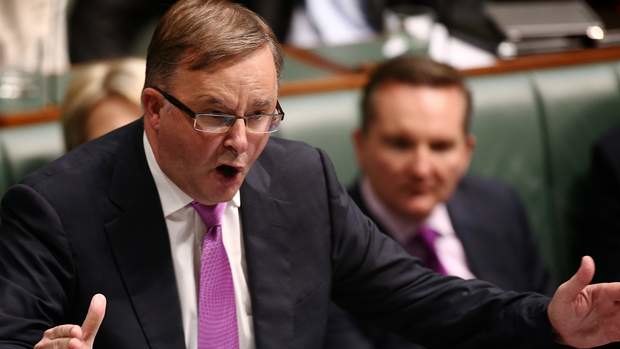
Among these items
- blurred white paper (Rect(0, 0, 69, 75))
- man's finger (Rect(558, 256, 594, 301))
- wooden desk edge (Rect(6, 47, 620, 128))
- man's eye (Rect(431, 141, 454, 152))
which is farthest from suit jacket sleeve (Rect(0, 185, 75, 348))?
blurred white paper (Rect(0, 0, 69, 75))

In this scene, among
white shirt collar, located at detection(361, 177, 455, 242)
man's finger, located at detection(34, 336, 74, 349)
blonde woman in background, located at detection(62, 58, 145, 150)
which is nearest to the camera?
man's finger, located at detection(34, 336, 74, 349)

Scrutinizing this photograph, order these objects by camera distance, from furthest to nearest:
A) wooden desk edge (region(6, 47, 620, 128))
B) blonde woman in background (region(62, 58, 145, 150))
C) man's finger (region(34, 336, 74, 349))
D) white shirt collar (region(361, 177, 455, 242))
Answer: wooden desk edge (region(6, 47, 620, 128)) → white shirt collar (region(361, 177, 455, 242)) → blonde woman in background (region(62, 58, 145, 150)) → man's finger (region(34, 336, 74, 349))

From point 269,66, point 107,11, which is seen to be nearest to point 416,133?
point 269,66

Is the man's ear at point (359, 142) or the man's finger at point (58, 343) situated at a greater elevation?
the man's finger at point (58, 343)

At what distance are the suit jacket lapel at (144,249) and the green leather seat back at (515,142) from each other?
1265 mm

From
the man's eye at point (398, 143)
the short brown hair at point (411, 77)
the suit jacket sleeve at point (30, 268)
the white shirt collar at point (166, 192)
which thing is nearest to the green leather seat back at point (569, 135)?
the short brown hair at point (411, 77)

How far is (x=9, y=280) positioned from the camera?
3.79ft

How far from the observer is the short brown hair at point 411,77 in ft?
6.82

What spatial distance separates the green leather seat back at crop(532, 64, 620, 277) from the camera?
247 centimetres

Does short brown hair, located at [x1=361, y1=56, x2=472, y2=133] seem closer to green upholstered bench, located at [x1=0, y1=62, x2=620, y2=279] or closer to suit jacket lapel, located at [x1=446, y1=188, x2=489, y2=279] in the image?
suit jacket lapel, located at [x1=446, y1=188, x2=489, y2=279]

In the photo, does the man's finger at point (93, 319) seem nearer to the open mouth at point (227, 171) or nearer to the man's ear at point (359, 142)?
the open mouth at point (227, 171)

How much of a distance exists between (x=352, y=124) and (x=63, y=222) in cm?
114

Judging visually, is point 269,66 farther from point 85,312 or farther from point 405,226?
A: point 405,226

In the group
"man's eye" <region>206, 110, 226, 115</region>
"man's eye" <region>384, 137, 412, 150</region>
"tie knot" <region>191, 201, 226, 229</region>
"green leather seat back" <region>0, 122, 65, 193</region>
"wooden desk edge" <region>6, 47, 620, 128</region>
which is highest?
"man's eye" <region>206, 110, 226, 115</region>
